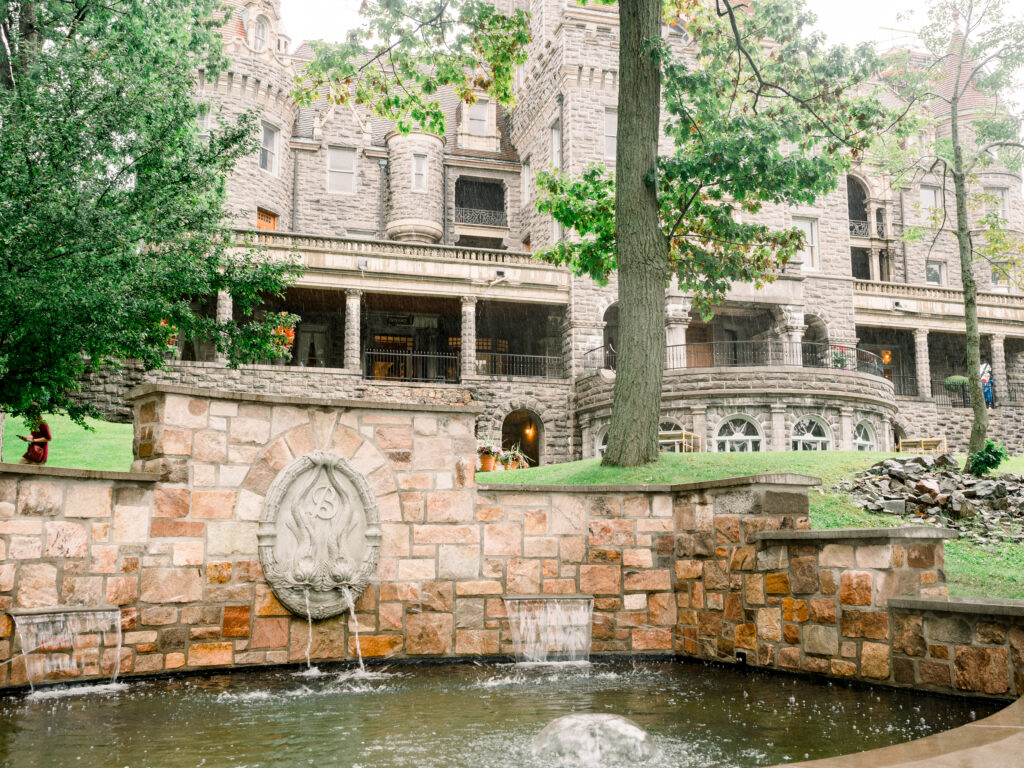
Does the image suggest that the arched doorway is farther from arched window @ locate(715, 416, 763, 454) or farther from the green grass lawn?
the green grass lawn

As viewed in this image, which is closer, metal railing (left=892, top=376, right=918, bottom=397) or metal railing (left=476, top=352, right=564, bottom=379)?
metal railing (left=476, top=352, right=564, bottom=379)

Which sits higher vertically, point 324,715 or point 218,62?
point 218,62

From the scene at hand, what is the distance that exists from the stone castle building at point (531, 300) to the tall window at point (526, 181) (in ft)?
0.43

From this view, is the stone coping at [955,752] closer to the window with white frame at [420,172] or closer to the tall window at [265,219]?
the tall window at [265,219]

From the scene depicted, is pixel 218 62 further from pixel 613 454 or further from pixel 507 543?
pixel 507 543

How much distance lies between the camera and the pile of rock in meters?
12.5

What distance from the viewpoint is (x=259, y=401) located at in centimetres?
738

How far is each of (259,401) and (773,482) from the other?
15.0ft

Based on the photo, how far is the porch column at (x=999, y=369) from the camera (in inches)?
1353

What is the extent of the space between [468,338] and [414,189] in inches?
357

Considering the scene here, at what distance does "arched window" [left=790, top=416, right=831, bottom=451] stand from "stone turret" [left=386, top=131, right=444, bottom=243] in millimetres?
17285


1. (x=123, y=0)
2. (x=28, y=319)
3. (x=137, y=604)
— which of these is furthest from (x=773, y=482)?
(x=123, y=0)

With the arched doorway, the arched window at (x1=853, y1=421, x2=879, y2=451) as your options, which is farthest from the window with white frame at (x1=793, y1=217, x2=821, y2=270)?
the arched doorway

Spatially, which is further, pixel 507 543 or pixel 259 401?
pixel 507 543
